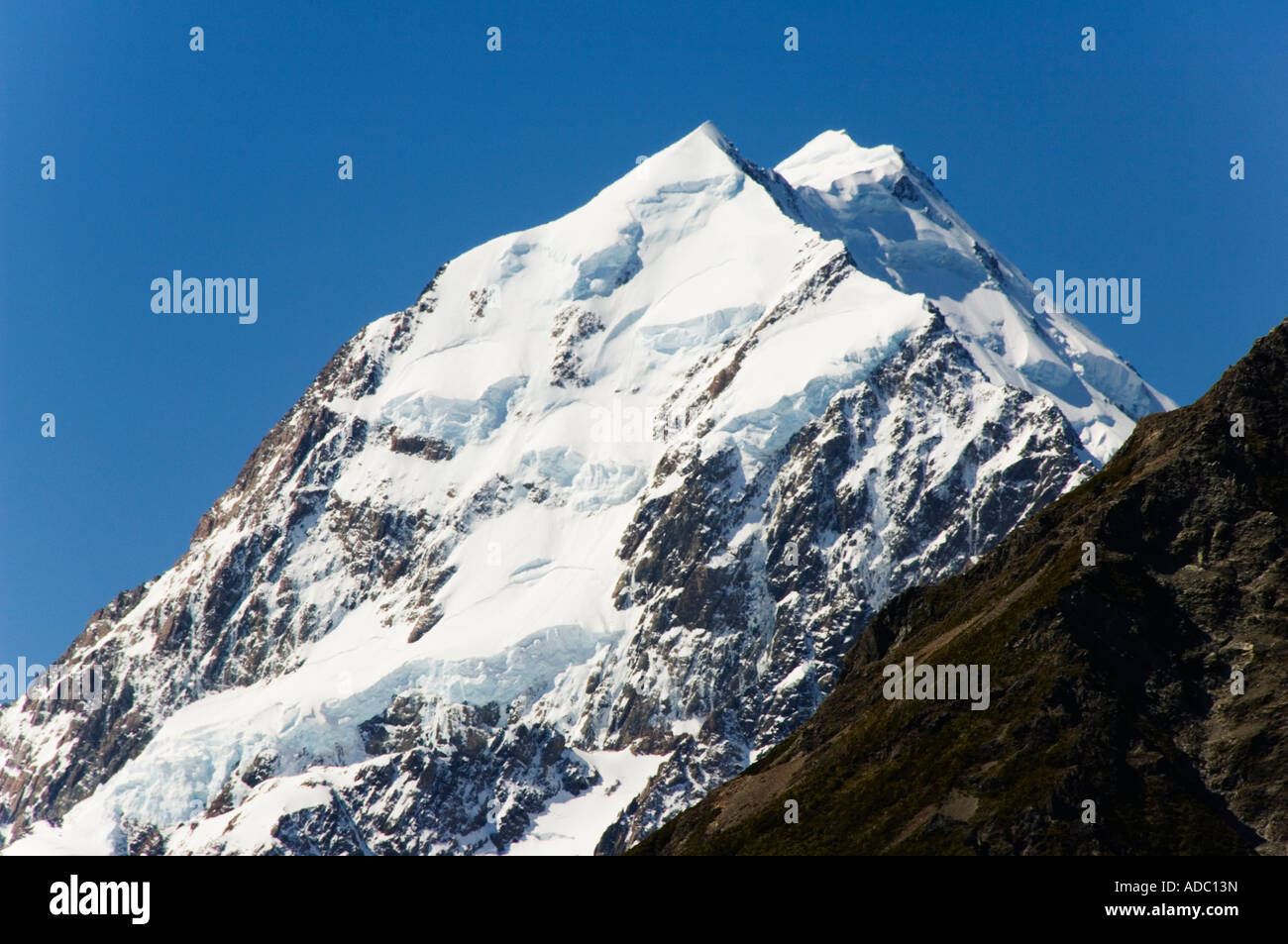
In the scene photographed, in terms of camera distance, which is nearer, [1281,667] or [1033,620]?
[1281,667]
